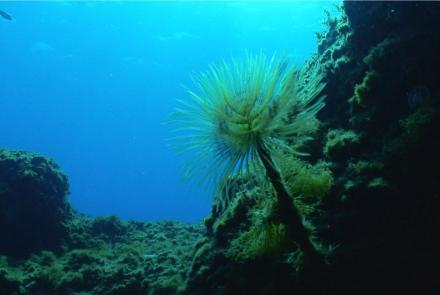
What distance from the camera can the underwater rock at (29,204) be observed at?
1227cm

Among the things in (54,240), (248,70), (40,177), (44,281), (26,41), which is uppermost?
(26,41)

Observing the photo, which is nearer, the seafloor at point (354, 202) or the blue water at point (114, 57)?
the seafloor at point (354, 202)

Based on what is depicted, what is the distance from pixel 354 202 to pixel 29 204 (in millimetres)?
10895

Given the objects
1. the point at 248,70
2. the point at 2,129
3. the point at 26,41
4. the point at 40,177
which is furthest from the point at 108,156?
the point at 248,70

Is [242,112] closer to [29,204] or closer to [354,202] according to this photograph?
[354,202]

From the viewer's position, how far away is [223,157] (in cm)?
392

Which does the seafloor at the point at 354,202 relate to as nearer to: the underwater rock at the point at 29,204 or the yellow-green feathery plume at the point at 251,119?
the yellow-green feathery plume at the point at 251,119

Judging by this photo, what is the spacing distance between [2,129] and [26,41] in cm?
9275

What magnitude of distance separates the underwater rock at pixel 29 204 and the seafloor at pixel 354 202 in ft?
8.09

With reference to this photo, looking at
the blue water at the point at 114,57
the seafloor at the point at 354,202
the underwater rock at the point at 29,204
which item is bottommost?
the seafloor at the point at 354,202

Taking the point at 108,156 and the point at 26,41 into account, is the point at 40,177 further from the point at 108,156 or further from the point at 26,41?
the point at 108,156

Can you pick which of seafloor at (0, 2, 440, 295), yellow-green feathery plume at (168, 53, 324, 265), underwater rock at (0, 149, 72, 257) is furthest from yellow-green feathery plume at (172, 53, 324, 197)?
underwater rock at (0, 149, 72, 257)

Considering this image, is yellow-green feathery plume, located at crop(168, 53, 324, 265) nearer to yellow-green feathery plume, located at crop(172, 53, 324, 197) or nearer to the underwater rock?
yellow-green feathery plume, located at crop(172, 53, 324, 197)

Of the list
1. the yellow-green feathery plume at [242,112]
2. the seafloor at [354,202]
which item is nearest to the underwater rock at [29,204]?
the seafloor at [354,202]
